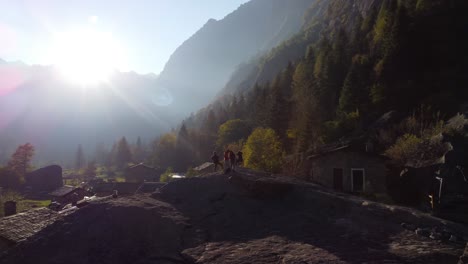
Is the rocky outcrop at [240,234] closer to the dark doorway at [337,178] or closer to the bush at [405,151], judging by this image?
the bush at [405,151]

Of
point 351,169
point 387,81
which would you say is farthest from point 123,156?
point 351,169

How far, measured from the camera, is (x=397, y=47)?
55.9 metres

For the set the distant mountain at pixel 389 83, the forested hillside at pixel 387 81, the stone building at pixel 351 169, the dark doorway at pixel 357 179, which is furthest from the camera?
the forested hillside at pixel 387 81

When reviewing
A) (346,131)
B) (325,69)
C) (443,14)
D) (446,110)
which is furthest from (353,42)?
(446,110)

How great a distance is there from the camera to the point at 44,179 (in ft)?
326

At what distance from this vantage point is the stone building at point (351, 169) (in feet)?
99.8

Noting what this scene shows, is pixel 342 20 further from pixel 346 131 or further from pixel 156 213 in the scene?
pixel 156 213

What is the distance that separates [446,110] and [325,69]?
34.3 m

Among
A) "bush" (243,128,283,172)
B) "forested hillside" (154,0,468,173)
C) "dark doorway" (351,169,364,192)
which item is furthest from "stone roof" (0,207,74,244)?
"forested hillside" (154,0,468,173)

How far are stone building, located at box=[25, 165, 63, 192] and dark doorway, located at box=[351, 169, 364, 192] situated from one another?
9140 cm

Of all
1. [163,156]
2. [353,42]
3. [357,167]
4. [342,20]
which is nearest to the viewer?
[357,167]

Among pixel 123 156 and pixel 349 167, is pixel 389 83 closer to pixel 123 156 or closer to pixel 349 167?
pixel 349 167

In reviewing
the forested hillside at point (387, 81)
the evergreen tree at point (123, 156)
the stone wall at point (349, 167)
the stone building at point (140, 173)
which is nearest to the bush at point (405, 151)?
the stone wall at point (349, 167)

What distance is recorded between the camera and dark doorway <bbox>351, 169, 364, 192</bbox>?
31306 millimetres
